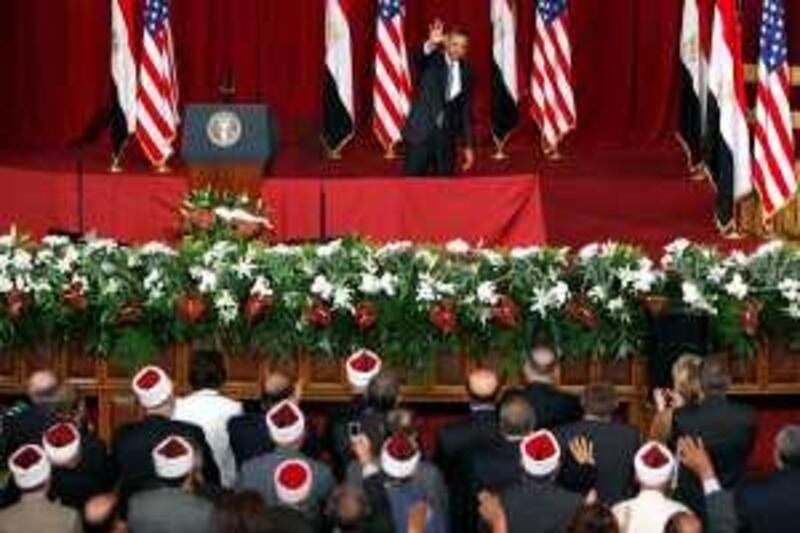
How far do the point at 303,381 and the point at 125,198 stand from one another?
485cm

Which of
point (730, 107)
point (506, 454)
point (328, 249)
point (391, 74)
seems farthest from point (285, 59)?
point (506, 454)

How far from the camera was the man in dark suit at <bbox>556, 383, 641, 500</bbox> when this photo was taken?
8531 millimetres

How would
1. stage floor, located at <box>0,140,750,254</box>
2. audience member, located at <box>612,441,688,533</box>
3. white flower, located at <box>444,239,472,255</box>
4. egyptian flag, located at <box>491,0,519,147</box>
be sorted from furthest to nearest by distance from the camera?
1. egyptian flag, located at <box>491,0,519,147</box>
2. stage floor, located at <box>0,140,750,254</box>
3. white flower, located at <box>444,239,472,255</box>
4. audience member, located at <box>612,441,688,533</box>

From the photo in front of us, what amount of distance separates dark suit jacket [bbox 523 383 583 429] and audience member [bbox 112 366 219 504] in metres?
1.71

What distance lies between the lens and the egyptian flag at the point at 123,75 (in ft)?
63.4

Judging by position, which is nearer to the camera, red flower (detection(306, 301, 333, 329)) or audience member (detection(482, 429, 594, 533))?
audience member (detection(482, 429, 594, 533))

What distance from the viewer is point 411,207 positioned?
1567cm

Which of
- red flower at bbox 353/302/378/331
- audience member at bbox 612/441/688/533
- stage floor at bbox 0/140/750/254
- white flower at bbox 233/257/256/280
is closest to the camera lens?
audience member at bbox 612/441/688/533

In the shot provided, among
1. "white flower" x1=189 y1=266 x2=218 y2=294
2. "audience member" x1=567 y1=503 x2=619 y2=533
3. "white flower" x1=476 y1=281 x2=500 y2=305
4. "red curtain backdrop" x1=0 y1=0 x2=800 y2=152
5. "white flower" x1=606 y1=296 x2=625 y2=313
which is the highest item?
"red curtain backdrop" x1=0 y1=0 x2=800 y2=152

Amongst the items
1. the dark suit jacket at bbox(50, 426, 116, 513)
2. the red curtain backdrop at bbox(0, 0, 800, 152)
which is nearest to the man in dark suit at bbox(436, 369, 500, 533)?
the dark suit jacket at bbox(50, 426, 116, 513)

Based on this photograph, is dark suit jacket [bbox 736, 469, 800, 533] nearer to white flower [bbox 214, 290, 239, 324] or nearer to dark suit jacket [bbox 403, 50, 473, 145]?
white flower [bbox 214, 290, 239, 324]

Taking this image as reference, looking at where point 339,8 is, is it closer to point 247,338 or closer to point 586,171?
point 586,171

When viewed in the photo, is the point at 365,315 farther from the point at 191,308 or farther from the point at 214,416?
the point at 214,416

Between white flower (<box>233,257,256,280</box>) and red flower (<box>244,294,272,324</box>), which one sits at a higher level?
white flower (<box>233,257,256,280</box>)
